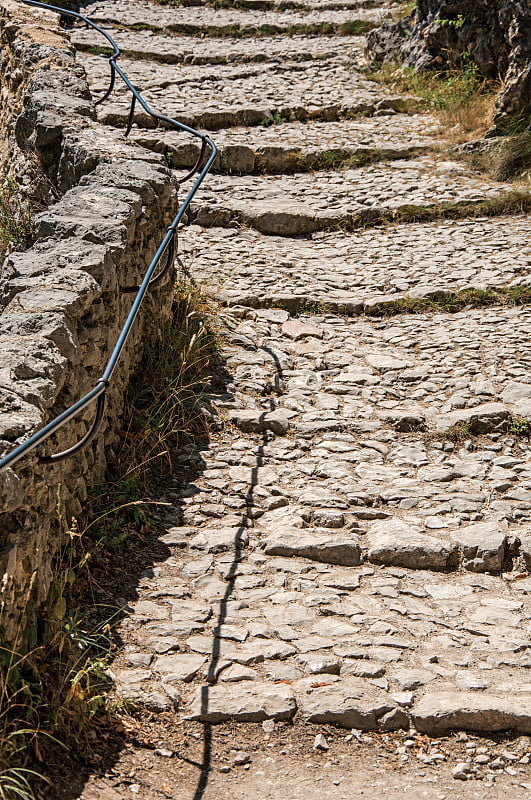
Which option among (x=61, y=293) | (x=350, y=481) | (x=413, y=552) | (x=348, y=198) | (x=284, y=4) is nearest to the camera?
(x=61, y=293)

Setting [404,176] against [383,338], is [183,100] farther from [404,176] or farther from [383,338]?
[383,338]

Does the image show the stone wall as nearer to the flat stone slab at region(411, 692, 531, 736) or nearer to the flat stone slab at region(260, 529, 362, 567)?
the flat stone slab at region(260, 529, 362, 567)

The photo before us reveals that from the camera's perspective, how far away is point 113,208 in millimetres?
4926

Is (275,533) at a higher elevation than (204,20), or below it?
below

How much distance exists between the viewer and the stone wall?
3004mm

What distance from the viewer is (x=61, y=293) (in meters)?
3.93

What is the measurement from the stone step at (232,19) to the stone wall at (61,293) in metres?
7.22

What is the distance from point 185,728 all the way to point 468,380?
11.1 feet

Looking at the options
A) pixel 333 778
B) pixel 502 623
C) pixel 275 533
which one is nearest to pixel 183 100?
pixel 275 533

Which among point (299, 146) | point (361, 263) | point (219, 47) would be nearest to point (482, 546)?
point (361, 263)

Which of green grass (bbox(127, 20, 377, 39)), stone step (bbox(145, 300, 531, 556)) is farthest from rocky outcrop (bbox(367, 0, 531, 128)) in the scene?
stone step (bbox(145, 300, 531, 556))

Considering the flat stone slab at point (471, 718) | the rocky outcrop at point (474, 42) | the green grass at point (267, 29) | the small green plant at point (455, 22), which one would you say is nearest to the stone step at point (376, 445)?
the flat stone slab at point (471, 718)

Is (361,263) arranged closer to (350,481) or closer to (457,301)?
(457,301)

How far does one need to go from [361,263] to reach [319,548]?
13.2ft
